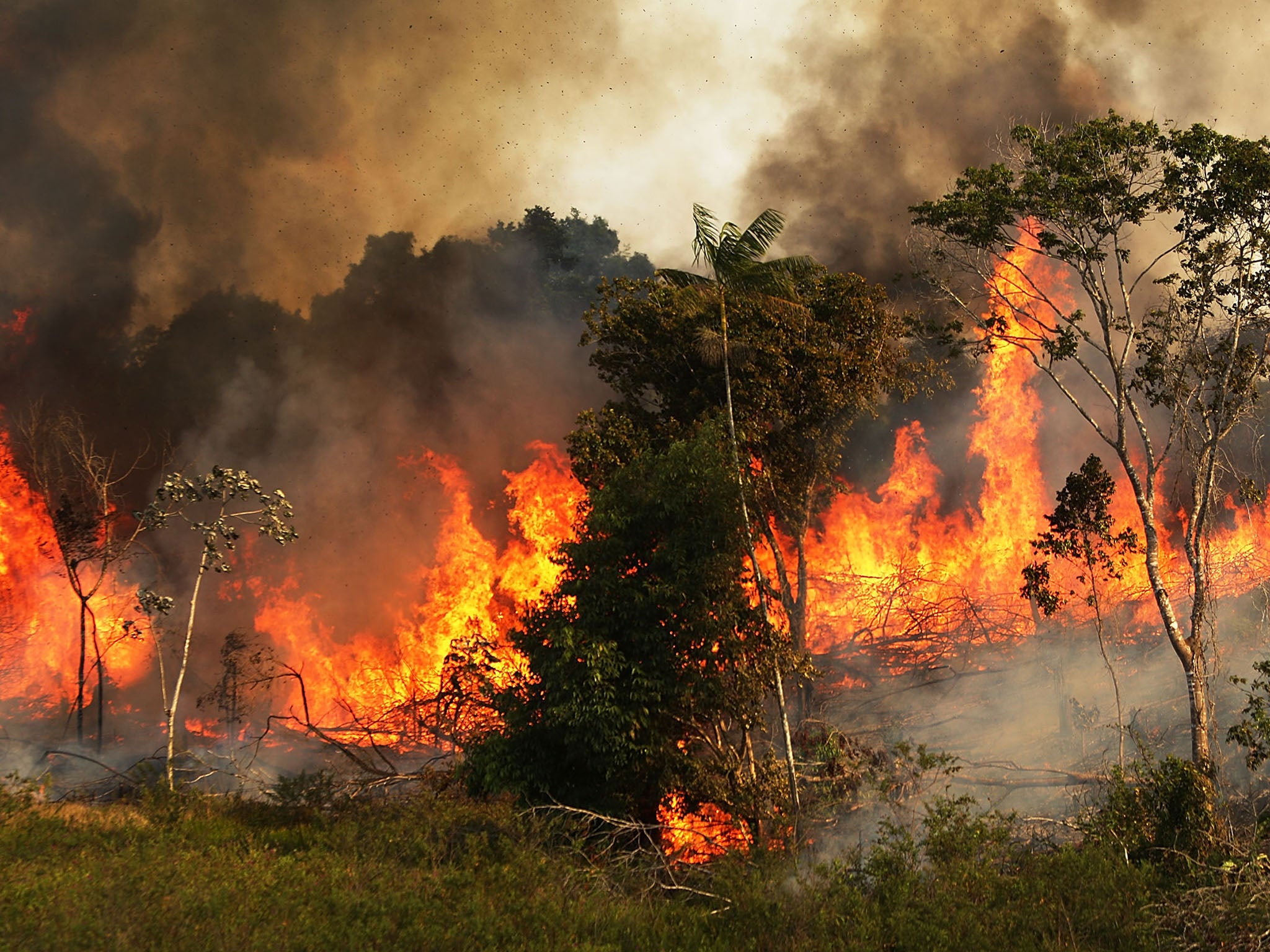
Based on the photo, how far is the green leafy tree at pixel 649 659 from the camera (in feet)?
44.0

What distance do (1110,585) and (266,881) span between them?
72.2 feet

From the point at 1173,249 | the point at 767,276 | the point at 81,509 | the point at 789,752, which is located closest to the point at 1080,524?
the point at 1173,249

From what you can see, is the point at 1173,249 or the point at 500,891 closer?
the point at 500,891

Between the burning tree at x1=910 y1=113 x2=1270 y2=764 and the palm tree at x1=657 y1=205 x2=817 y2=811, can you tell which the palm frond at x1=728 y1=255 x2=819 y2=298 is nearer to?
the palm tree at x1=657 y1=205 x2=817 y2=811

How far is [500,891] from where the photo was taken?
34.7 feet

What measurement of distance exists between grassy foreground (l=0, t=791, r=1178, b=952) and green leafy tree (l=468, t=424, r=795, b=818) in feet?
3.68

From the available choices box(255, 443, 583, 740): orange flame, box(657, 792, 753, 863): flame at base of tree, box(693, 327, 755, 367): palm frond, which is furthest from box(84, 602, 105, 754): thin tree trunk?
box(693, 327, 755, 367): palm frond

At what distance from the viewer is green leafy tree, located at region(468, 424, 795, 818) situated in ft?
44.0

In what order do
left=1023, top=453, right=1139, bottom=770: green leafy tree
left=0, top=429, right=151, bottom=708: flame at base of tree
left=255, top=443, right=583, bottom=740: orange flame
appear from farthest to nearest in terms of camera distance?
left=255, top=443, right=583, bottom=740: orange flame
left=0, top=429, right=151, bottom=708: flame at base of tree
left=1023, top=453, right=1139, bottom=770: green leafy tree

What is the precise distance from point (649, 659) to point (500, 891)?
4.16 metres

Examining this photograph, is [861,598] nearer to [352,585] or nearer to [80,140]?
[352,585]

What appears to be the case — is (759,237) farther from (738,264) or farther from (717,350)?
(717,350)

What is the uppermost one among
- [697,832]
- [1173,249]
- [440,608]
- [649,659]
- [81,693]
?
[1173,249]

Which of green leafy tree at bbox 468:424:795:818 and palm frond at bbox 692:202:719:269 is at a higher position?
palm frond at bbox 692:202:719:269
